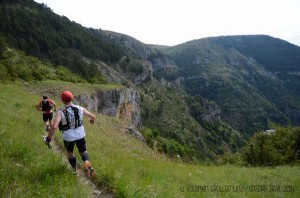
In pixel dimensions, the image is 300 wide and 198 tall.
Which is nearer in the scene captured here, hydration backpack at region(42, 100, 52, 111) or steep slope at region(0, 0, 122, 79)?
hydration backpack at region(42, 100, 52, 111)

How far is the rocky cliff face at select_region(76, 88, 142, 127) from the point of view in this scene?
37.5m

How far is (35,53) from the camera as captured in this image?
80.4 meters

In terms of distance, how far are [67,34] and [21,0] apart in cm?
2032

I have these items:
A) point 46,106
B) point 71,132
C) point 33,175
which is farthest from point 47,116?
point 33,175

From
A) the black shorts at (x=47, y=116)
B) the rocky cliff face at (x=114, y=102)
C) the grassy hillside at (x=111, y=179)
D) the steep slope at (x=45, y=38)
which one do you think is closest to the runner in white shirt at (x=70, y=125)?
the grassy hillside at (x=111, y=179)

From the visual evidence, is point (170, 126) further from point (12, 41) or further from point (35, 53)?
point (12, 41)

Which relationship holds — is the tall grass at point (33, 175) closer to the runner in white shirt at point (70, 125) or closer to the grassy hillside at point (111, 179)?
the grassy hillside at point (111, 179)

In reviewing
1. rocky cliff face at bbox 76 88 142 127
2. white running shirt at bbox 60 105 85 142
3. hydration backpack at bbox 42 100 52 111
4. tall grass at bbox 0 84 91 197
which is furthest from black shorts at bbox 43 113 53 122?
rocky cliff face at bbox 76 88 142 127

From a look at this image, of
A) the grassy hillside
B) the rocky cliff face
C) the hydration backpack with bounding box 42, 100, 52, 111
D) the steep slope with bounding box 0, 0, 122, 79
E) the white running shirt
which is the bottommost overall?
the rocky cliff face

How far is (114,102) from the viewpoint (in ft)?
152

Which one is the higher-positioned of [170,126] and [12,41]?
[12,41]

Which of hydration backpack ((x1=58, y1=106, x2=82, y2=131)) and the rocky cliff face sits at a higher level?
hydration backpack ((x1=58, y1=106, x2=82, y2=131))

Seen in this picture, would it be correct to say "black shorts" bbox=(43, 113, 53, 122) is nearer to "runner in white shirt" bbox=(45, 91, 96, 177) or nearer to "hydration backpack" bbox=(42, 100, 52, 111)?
"hydration backpack" bbox=(42, 100, 52, 111)

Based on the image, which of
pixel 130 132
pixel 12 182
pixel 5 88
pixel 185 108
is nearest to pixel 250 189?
pixel 12 182
